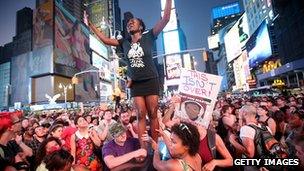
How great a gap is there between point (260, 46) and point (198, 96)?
2820 inches

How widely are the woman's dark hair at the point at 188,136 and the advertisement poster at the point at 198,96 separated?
1.30ft

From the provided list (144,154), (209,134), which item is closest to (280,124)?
(209,134)

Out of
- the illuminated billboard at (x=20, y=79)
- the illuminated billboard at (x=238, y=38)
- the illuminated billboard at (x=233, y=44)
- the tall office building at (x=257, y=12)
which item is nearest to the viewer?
the tall office building at (x=257, y=12)

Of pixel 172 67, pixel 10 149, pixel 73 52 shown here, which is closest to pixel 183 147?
pixel 10 149

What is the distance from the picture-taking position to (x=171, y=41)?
15650cm

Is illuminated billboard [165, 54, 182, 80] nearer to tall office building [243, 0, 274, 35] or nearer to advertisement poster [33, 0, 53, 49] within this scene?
tall office building [243, 0, 274, 35]

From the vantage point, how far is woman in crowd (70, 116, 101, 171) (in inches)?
225

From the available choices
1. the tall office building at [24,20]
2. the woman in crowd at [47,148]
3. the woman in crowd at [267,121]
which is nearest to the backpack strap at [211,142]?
the woman in crowd at [47,148]

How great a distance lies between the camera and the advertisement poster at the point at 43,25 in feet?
226

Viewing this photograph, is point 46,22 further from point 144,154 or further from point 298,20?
point 144,154

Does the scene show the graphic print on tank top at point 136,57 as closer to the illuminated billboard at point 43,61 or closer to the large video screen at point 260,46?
the large video screen at point 260,46

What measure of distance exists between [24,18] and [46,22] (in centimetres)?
10406

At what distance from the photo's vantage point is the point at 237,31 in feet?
347

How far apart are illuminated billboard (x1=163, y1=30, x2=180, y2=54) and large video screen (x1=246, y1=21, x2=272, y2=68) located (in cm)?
7569
